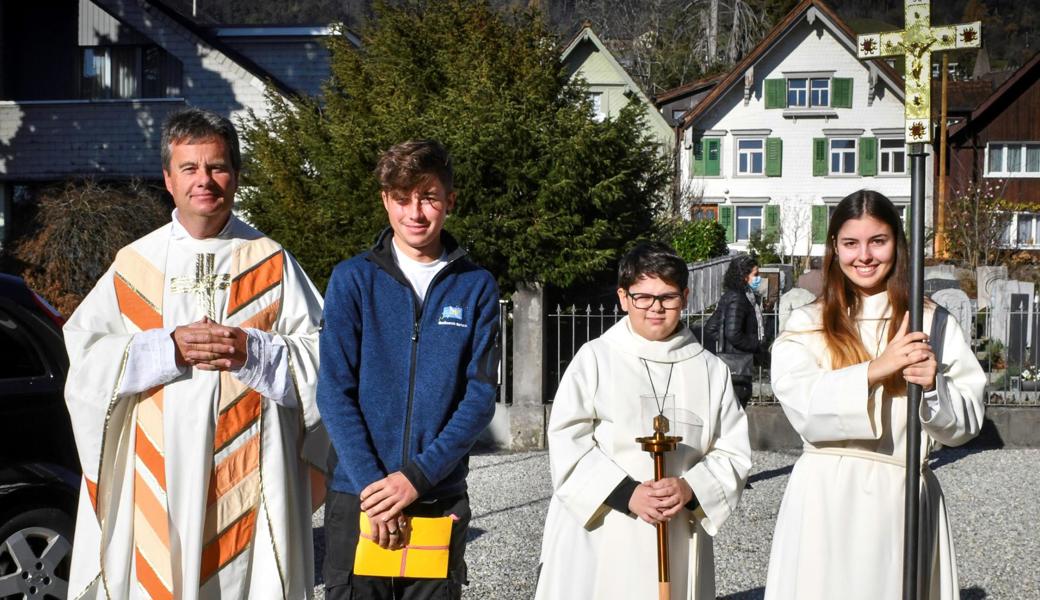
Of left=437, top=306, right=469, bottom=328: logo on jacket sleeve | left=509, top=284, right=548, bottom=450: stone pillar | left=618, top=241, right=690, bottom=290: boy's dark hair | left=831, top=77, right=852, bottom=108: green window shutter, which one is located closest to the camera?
left=437, top=306, right=469, bottom=328: logo on jacket sleeve

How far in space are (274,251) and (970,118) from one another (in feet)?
138

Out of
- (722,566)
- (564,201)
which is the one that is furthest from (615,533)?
(564,201)

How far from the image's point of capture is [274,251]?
12.9 feet

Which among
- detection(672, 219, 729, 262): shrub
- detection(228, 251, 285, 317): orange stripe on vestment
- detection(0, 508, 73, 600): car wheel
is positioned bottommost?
detection(0, 508, 73, 600): car wheel

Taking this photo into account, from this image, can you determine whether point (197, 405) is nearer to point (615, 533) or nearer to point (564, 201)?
point (615, 533)

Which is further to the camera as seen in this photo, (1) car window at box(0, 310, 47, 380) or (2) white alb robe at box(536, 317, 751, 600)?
(1) car window at box(0, 310, 47, 380)

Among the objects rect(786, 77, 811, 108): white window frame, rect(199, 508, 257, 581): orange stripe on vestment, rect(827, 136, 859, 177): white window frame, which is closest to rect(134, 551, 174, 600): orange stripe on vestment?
rect(199, 508, 257, 581): orange stripe on vestment

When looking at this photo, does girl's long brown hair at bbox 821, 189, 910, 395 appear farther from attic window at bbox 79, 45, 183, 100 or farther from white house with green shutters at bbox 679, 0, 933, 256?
white house with green shutters at bbox 679, 0, 933, 256

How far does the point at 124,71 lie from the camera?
74.1ft

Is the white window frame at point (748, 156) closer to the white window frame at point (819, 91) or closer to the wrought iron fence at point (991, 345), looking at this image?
the white window frame at point (819, 91)

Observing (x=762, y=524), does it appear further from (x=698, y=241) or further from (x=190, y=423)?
(x=698, y=241)

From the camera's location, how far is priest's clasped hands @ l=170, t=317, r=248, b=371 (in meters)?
3.59

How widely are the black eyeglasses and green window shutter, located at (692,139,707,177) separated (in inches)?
1547

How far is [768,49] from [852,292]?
3910 cm
